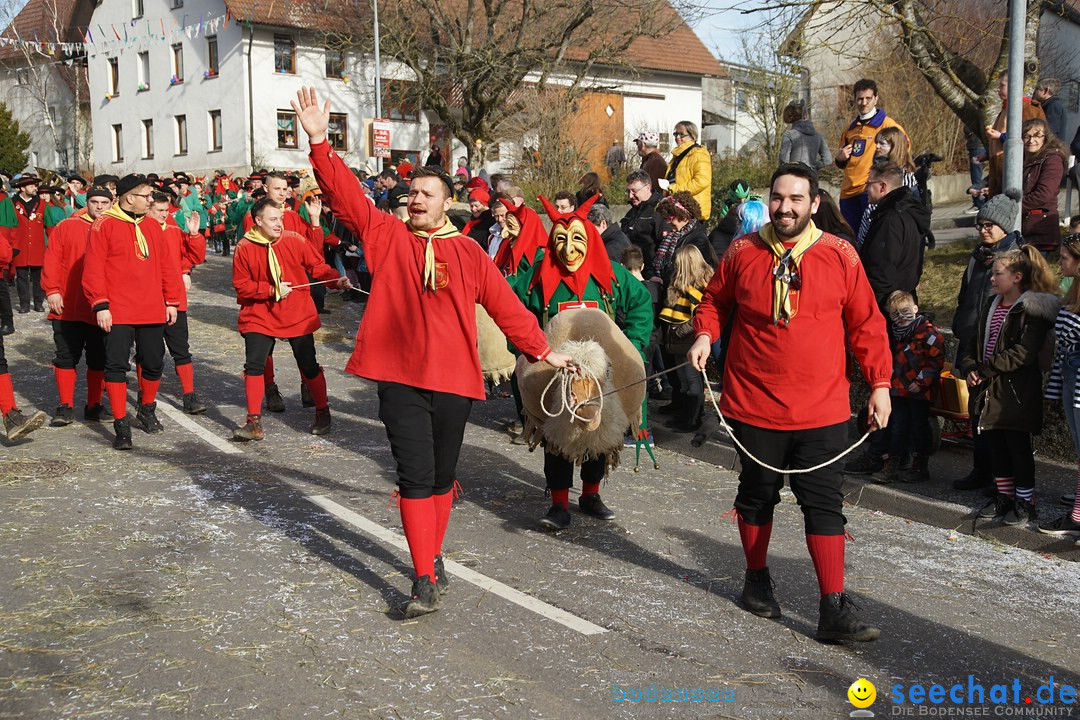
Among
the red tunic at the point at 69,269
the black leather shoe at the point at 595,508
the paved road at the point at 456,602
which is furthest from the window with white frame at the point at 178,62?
the black leather shoe at the point at 595,508

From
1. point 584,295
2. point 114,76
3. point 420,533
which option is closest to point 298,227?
point 584,295

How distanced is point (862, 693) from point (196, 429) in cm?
703

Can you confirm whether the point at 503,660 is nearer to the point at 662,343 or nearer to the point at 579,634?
the point at 579,634

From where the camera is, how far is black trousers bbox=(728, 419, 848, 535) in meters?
5.30

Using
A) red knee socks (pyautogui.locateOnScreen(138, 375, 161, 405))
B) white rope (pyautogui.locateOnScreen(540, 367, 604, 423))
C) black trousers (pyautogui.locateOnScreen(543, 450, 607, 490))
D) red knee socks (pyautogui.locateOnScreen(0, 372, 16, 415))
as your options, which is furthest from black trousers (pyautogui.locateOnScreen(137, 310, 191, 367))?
white rope (pyautogui.locateOnScreen(540, 367, 604, 423))

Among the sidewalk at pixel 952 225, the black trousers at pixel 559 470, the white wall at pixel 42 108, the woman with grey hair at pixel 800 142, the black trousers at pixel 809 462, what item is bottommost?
the black trousers at pixel 559 470

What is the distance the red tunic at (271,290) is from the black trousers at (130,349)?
74 centimetres

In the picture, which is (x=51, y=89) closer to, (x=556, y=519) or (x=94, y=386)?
(x=94, y=386)

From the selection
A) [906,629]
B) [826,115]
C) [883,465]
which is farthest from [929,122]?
[906,629]

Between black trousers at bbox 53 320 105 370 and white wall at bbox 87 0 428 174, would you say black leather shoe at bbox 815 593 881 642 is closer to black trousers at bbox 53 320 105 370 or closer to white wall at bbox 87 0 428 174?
black trousers at bbox 53 320 105 370

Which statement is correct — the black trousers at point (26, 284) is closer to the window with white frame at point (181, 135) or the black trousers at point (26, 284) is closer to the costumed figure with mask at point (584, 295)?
the costumed figure with mask at point (584, 295)

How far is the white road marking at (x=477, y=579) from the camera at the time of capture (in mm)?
5367

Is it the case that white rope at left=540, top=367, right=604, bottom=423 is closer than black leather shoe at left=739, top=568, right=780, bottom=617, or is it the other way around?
black leather shoe at left=739, top=568, right=780, bottom=617

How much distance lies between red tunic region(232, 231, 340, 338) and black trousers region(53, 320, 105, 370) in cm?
137
